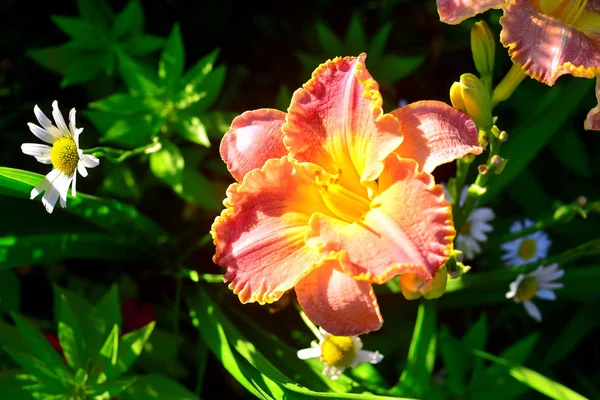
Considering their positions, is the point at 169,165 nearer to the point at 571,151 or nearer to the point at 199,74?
the point at 199,74

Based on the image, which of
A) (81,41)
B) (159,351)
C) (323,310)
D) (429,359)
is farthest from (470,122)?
(81,41)

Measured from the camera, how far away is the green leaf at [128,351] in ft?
4.46

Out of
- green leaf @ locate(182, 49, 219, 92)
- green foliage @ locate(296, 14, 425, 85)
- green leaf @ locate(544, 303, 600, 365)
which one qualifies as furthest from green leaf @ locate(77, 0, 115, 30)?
green leaf @ locate(544, 303, 600, 365)

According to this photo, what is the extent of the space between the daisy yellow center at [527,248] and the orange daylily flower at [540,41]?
2.32 ft

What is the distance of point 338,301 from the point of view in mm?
1079

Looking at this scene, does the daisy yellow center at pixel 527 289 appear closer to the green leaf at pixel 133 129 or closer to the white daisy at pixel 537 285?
the white daisy at pixel 537 285

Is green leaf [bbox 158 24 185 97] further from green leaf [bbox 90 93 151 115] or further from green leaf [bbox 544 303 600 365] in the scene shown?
green leaf [bbox 544 303 600 365]

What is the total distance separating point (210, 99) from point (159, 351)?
671 millimetres

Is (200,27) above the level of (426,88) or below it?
Result: above

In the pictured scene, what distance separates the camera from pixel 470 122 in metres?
1.10

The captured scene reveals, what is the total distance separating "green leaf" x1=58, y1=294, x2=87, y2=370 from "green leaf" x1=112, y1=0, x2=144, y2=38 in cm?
76

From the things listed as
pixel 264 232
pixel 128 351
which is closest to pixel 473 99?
pixel 264 232

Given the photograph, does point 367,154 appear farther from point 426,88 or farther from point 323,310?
point 426,88

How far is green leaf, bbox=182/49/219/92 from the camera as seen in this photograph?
158 cm
